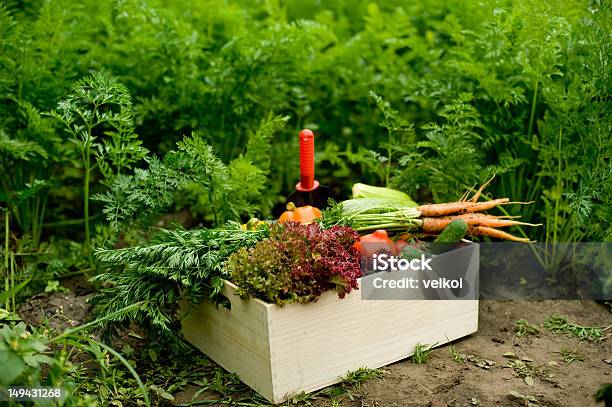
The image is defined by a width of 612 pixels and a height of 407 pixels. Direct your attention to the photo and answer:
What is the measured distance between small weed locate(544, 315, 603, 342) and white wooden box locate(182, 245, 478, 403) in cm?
48

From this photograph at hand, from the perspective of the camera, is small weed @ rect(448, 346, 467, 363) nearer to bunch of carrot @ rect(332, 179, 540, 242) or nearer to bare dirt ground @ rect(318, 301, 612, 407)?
bare dirt ground @ rect(318, 301, 612, 407)

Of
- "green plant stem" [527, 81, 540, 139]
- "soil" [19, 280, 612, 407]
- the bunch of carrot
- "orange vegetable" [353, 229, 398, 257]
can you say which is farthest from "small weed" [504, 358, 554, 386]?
"green plant stem" [527, 81, 540, 139]

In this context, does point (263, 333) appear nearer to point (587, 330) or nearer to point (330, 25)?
point (587, 330)

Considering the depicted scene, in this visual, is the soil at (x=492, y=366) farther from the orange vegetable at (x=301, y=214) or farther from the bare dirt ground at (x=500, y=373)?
the orange vegetable at (x=301, y=214)

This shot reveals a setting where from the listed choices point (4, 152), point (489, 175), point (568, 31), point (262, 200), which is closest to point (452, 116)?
point (489, 175)

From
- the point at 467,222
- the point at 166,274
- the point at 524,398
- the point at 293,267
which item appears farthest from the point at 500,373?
the point at 166,274

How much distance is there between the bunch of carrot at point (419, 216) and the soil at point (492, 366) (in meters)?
0.47

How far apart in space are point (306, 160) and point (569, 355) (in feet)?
4.97

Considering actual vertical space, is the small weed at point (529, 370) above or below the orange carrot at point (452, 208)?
below

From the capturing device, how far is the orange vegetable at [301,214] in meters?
3.70

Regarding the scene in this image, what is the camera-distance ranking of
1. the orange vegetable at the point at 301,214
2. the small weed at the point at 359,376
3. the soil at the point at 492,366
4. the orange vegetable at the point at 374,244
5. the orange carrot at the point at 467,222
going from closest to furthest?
the soil at the point at 492,366
the small weed at the point at 359,376
the orange vegetable at the point at 374,244
the orange vegetable at the point at 301,214
the orange carrot at the point at 467,222

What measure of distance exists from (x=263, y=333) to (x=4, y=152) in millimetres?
1874

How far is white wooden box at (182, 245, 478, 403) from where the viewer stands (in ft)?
10.6

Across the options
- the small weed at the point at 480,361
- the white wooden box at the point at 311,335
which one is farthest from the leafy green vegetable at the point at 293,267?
the small weed at the point at 480,361
